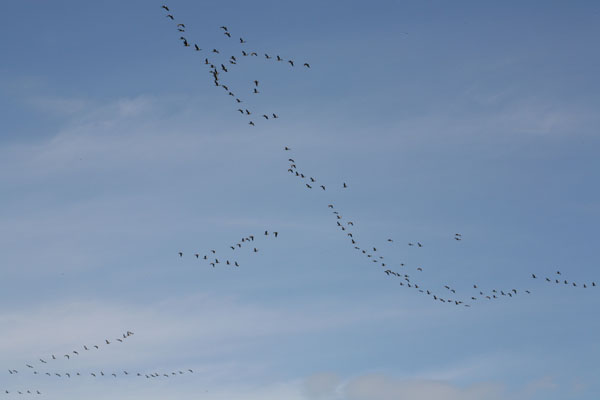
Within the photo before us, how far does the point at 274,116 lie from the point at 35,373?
50904mm

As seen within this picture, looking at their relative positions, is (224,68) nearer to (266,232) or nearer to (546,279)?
(266,232)

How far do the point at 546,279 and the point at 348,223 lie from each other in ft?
91.1

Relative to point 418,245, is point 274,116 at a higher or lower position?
higher

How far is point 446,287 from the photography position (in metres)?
127

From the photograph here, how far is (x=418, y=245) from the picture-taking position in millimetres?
108625

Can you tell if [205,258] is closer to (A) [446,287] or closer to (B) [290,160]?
(B) [290,160]

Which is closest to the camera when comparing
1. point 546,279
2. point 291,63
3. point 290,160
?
point 291,63

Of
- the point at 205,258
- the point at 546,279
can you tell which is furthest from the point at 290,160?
the point at 546,279

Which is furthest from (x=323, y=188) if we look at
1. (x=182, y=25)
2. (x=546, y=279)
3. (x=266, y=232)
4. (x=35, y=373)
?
(x=35, y=373)

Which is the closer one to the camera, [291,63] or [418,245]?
[291,63]

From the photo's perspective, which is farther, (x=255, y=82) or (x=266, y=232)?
(x=266, y=232)

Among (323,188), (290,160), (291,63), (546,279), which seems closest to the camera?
(291,63)

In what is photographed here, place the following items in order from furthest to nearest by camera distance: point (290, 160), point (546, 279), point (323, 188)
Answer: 1. point (546, 279)
2. point (290, 160)
3. point (323, 188)

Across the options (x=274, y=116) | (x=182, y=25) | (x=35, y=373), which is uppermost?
(x=182, y=25)
